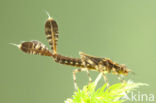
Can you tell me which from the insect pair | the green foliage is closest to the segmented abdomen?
the insect pair

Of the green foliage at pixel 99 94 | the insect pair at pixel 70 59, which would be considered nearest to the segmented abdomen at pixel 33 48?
the insect pair at pixel 70 59

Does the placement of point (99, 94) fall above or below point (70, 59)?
below

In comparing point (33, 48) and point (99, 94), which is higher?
point (33, 48)

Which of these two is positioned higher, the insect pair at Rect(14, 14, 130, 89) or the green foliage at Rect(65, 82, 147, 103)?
the insect pair at Rect(14, 14, 130, 89)

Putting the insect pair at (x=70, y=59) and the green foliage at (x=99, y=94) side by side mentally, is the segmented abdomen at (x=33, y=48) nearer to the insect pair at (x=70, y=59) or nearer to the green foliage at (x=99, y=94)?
the insect pair at (x=70, y=59)

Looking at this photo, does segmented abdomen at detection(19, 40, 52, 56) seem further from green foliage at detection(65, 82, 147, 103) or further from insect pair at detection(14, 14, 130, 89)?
green foliage at detection(65, 82, 147, 103)

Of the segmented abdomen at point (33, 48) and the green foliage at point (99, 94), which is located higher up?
the segmented abdomen at point (33, 48)

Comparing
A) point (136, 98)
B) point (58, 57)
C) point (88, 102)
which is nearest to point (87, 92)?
point (88, 102)

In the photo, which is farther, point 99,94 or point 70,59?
point 70,59
